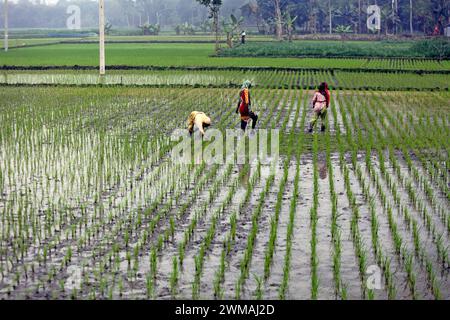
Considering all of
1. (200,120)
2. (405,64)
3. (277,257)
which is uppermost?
(405,64)

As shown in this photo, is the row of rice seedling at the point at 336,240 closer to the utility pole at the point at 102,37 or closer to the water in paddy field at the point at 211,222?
the water in paddy field at the point at 211,222

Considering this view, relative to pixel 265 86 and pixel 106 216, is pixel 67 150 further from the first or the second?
pixel 265 86

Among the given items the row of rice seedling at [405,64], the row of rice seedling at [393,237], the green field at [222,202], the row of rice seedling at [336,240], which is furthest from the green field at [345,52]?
the row of rice seedling at [393,237]

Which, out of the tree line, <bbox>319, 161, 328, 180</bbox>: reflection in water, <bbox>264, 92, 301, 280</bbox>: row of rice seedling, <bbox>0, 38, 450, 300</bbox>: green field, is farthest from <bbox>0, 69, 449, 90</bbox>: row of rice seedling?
the tree line

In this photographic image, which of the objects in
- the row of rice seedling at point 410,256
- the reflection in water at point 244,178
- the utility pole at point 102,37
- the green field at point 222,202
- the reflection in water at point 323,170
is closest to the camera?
the row of rice seedling at point 410,256

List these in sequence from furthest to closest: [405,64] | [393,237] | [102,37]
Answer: [405,64] < [102,37] < [393,237]

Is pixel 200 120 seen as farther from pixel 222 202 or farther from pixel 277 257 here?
pixel 277 257

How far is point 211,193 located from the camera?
9.01 meters

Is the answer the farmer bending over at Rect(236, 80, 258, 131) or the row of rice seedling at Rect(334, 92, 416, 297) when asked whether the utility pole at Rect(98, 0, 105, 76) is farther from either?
the row of rice seedling at Rect(334, 92, 416, 297)

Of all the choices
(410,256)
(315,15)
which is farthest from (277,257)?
(315,15)

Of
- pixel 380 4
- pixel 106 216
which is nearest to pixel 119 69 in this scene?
pixel 106 216

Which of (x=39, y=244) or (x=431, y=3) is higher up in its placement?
(x=431, y=3)

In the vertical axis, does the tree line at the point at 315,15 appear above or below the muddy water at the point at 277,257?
above

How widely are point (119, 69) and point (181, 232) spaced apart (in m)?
20.2
